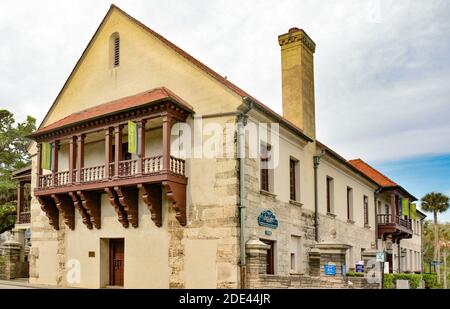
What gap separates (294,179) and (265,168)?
2.85 meters

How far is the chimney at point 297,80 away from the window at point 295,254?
16.7 ft

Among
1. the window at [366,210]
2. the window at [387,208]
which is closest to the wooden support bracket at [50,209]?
the window at [366,210]

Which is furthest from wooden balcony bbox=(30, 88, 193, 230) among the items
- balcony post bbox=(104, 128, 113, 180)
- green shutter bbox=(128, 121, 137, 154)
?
green shutter bbox=(128, 121, 137, 154)

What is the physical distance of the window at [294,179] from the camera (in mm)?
21875

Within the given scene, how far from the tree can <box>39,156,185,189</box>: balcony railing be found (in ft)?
56.7

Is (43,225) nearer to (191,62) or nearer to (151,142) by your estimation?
(151,142)

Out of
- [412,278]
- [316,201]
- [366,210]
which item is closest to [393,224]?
[366,210]

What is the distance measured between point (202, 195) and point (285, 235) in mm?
4396

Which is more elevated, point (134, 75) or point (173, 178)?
point (134, 75)

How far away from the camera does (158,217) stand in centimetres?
1850

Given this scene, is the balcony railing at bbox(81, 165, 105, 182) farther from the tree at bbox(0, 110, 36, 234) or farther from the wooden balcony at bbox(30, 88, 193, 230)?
the tree at bbox(0, 110, 36, 234)

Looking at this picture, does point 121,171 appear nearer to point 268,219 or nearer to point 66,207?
point 66,207

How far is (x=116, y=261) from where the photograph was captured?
67.8 ft

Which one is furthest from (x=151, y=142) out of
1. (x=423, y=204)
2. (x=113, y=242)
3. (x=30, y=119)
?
(x=423, y=204)
